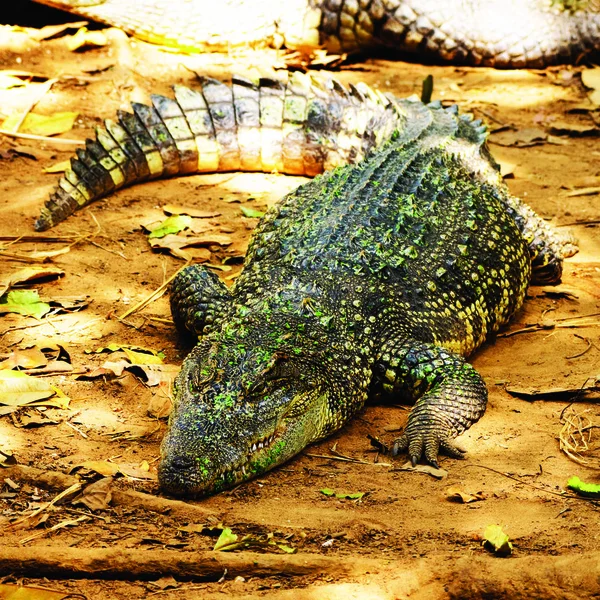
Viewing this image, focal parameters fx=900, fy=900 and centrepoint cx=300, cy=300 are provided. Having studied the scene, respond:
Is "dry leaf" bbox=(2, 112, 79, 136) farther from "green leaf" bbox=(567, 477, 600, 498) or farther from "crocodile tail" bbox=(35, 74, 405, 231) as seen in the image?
"green leaf" bbox=(567, 477, 600, 498)

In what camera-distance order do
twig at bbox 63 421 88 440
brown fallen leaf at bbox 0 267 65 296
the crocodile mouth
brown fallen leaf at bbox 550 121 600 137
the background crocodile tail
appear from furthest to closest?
1. the background crocodile tail
2. brown fallen leaf at bbox 550 121 600 137
3. brown fallen leaf at bbox 0 267 65 296
4. twig at bbox 63 421 88 440
5. the crocodile mouth

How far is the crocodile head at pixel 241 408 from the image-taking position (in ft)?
11.6

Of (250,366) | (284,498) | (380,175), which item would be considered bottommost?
(284,498)

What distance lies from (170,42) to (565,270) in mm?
4953

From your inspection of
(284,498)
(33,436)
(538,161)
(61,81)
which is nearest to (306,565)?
(284,498)

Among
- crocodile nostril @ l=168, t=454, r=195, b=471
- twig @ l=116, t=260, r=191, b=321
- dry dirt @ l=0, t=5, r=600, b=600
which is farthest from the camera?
twig @ l=116, t=260, r=191, b=321

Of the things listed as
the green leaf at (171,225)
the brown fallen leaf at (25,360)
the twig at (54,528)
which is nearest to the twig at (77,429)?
the brown fallen leaf at (25,360)

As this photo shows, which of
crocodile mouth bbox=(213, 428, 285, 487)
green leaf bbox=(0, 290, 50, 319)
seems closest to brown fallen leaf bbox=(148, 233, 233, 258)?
green leaf bbox=(0, 290, 50, 319)

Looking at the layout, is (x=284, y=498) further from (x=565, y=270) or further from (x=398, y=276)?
(x=565, y=270)

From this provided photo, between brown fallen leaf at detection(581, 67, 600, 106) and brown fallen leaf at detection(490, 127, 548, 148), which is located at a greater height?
brown fallen leaf at detection(581, 67, 600, 106)

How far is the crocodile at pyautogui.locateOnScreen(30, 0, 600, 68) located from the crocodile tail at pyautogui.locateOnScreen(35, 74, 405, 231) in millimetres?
2226

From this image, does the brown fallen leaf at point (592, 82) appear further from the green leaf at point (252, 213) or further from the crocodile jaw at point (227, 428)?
the crocodile jaw at point (227, 428)

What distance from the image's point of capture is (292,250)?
187 inches

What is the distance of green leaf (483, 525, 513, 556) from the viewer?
3.08m
